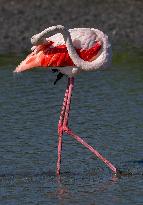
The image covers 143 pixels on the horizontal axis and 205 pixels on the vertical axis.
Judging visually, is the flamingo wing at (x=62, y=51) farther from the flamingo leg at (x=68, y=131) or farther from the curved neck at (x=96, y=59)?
the flamingo leg at (x=68, y=131)

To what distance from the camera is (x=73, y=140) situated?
1185 cm

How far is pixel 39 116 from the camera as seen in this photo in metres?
13.1

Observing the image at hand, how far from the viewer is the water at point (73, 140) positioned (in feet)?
31.1

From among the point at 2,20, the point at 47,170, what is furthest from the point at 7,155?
the point at 2,20

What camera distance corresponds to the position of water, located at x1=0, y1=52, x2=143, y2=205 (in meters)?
9.47

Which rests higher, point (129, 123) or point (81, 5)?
point (81, 5)

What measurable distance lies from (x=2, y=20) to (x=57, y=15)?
1.22 meters

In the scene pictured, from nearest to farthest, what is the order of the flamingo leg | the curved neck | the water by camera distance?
the water, the flamingo leg, the curved neck

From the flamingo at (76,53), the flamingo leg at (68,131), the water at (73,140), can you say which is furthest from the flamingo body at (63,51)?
the water at (73,140)

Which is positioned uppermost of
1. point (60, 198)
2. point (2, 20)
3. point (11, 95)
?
point (2, 20)

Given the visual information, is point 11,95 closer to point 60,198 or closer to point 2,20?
point 60,198

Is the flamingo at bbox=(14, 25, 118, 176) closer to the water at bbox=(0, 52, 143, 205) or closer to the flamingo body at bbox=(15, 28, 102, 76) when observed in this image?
the flamingo body at bbox=(15, 28, 102, 76)

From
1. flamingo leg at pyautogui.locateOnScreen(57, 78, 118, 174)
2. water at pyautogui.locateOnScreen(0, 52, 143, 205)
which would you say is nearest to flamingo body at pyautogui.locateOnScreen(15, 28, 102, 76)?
flamingo leg at pyautogui.locateOnScreen(57, 78, 118, 174)

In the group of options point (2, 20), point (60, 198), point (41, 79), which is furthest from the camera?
point (2, 20)
